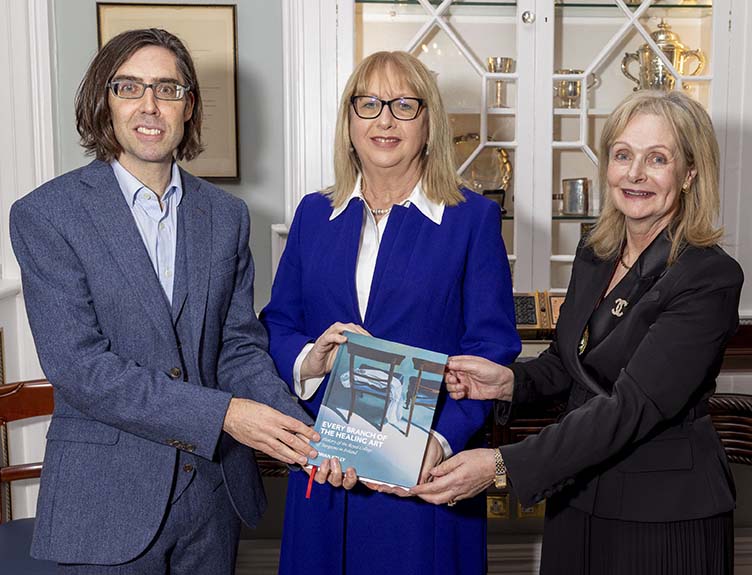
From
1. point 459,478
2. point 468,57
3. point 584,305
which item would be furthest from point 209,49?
point 459,478

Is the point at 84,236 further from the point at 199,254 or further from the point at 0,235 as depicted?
the point at 0,235

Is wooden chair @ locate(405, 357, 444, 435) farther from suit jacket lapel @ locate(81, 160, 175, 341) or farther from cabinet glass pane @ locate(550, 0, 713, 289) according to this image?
cabinet glass pane @ locate(550, 0, 713, 289)

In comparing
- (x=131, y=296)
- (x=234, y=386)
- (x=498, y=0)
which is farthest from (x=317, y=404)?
(x=498, y=0)

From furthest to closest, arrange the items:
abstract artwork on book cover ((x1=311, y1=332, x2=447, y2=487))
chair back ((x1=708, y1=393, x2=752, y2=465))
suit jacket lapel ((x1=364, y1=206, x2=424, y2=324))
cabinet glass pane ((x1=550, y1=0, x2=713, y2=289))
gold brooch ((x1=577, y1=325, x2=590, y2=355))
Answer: cabinet glass pane ((x1=550, y1=0, x2=713, y2=289)) < chair back ((x1=708, y1=393, x2=752, y2=465)) < suit jacket lapel ((x1=364, y1=206, x2=424, y2=324)) < gold brooch ((x1=577, y1=325, x2=590, y2=355)) < abstract artwork on book cover ((x1=311, y1=332, x2=447, y2=487))

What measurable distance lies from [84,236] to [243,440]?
499mm

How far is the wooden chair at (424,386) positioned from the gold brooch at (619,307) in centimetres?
38

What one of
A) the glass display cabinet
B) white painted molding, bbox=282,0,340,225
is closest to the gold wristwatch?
the glass display cabinet

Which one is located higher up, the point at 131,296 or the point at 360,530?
the point at 131,296

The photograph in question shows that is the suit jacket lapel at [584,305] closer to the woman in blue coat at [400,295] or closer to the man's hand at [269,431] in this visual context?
the woman in blue coat at [400,295]

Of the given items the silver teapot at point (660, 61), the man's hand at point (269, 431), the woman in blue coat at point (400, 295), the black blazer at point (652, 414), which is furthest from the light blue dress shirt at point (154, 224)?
the silver teapot at point (660, 61)

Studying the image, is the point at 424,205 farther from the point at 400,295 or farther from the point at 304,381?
the point at 304,381

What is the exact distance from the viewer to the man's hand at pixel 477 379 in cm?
189

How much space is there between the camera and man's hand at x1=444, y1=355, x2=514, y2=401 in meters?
1.89

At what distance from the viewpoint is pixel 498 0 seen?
3.13m
